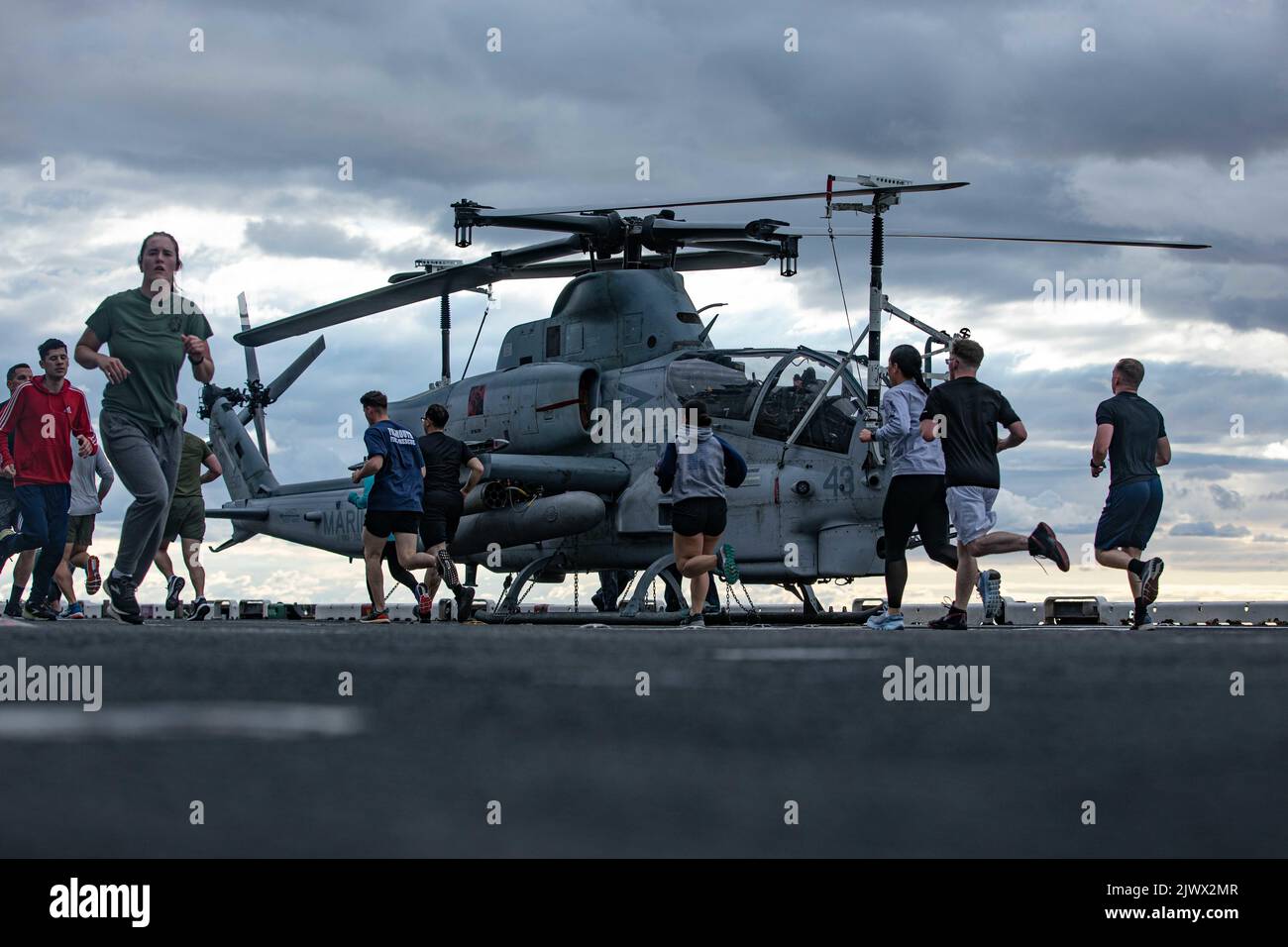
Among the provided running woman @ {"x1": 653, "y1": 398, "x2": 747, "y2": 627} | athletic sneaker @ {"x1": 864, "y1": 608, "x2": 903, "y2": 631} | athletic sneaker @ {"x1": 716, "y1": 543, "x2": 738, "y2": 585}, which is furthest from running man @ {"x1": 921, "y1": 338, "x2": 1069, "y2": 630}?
athletic sneaker @ {"x1": 716, "y1": 543, "x2": 738, "y2": 585}

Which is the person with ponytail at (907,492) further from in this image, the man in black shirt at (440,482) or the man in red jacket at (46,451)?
the man in red jacket at (46,451)

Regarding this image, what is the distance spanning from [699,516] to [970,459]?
2.24 meters

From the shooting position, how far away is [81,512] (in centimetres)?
1334

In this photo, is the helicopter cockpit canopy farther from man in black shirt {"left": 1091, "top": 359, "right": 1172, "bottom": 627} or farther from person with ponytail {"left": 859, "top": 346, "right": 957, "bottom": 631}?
man in black shirt {"left": 1091, "top": 359, "right": 1172, "bottom": 627}

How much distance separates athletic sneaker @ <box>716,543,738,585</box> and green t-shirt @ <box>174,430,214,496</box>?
19.1 ft

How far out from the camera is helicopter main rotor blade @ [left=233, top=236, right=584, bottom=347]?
18562 millimetres

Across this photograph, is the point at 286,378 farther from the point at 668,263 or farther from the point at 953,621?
the point at 953,621

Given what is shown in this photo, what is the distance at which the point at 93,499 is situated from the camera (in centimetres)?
1334

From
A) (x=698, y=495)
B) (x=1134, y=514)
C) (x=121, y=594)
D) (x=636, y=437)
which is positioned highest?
(x=636, y=437)

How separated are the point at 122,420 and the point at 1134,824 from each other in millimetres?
6526

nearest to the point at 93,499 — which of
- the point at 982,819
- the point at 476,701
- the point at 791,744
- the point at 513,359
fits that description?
the point at 513,359

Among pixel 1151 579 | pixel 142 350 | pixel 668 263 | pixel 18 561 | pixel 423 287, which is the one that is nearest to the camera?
pixel 1151 579

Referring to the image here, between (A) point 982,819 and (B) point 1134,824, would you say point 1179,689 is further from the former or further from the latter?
(A) point 982,819

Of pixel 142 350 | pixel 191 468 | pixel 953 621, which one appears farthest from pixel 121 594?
pixel 191 468
